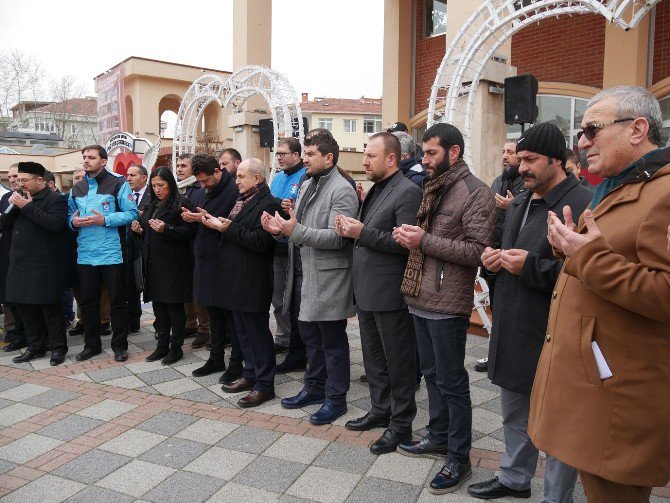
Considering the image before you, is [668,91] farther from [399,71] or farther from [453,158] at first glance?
[453,158]

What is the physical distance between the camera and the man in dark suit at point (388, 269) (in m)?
3.83

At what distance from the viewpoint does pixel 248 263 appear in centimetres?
482

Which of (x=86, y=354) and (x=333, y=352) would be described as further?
(x=86, y=354)

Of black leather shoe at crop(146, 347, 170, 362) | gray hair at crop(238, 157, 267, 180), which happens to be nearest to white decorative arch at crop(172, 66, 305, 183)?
black leather shoe at crop(146, 347, 170, 362)

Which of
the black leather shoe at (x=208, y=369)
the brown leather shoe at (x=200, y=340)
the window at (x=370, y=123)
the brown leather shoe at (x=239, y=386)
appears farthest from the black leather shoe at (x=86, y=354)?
the window at (x=370, y=123)

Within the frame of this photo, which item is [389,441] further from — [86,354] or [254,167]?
[86,354]

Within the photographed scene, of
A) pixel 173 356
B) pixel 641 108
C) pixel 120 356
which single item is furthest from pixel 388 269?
pixel 120 356

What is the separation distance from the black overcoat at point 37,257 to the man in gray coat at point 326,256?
2944mm

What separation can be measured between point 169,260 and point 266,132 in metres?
7.88

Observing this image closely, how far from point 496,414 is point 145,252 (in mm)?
3717

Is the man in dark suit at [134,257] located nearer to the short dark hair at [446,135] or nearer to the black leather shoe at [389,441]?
the black leather shoe at [389,441]

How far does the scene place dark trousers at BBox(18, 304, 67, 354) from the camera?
20.1ft

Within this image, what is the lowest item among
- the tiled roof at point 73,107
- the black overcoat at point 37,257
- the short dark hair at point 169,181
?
the black overcoat at point 37,257

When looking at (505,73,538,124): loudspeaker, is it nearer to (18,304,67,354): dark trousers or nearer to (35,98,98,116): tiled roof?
(18,304,67,354): dark trousers
